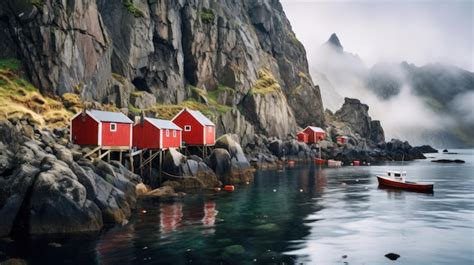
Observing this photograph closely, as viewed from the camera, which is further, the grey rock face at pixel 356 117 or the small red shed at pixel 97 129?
the grey rock face at pixel 356 117

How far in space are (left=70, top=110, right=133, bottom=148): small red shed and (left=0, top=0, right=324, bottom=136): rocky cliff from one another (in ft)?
69.5

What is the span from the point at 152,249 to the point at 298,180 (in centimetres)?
4346

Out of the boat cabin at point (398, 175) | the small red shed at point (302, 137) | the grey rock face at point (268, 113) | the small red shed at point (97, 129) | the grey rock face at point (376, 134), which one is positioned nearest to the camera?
the small red shed at point (97, 129)

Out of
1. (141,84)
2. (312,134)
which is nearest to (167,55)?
(141,84)

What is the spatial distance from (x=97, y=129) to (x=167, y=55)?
56.2 meters

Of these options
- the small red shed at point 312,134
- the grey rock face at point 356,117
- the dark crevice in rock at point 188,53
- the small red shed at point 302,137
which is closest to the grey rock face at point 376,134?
the grey rock face at point 356,117

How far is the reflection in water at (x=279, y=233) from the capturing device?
22672mm

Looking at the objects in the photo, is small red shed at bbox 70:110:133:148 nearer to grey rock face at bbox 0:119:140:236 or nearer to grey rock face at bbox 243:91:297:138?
grey rock face at bbox 0:119:140:236

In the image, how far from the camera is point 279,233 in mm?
28281

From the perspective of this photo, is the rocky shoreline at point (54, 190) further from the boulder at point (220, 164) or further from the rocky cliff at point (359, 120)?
the rocky cliff at point (359, 120)

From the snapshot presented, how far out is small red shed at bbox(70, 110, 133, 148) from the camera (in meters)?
47.5

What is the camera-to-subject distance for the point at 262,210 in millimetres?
37906

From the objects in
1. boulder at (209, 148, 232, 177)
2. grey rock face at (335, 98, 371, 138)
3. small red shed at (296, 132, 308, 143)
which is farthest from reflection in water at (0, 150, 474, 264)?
A: grey rock face at (335, 98, 371, 138)

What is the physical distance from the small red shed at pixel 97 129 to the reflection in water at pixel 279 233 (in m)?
11.2
